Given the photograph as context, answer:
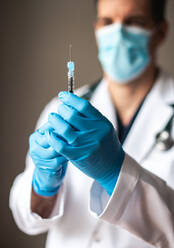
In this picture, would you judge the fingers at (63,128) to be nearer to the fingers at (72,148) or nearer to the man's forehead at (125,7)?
the fingers at (72,148)

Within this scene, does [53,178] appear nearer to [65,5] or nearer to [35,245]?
[35,245]

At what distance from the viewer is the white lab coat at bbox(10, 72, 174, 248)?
0.59 m

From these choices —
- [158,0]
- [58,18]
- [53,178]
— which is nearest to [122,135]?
[53,178]

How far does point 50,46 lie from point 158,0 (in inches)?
19.0

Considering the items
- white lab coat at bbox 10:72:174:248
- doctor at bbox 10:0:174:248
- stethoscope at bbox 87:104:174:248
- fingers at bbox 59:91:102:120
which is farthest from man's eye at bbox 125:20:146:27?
fingers at bbox 59:91:102:120

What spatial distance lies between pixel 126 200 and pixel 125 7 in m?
0.67

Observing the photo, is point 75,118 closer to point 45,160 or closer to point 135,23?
point 45,160

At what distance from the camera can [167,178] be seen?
0.78 metres

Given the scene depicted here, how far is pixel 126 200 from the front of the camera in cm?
58

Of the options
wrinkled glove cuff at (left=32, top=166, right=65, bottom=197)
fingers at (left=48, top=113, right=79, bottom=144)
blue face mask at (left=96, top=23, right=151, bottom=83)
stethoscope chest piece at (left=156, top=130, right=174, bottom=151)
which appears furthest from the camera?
blue face mask at (left=96, top=23, right=151, bottom=83)

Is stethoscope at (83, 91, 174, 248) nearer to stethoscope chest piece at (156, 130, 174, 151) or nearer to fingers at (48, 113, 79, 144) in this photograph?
stethoscope chest piece at (156, 130, 174, 151)

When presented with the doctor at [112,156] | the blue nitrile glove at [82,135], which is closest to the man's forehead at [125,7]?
the doctor at [112,156]

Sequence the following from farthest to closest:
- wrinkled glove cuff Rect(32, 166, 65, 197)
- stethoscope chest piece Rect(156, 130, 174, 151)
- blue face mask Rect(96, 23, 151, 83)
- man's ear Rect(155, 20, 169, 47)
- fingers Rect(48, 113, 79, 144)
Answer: man's ear Rect(155, 20, 169, 47)
blue face mask Rect(96, 23, 151, 83)
stethoscope chest piece Rect(156, 130, 174, 151)
wrinkled glove cuff Rect(32, 166, 65, 197)
fingers Rect(48, 113, 79, 144)

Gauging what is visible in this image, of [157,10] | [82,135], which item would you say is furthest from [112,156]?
[157,10]
